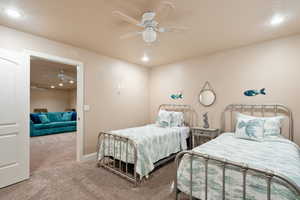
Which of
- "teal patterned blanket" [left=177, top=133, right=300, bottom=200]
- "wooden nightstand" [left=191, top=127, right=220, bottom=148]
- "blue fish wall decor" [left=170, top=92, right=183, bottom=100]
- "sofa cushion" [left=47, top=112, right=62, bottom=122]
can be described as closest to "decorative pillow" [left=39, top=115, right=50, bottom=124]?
"sofa cushion" [left=47, top=112, right=62, bottom=122]

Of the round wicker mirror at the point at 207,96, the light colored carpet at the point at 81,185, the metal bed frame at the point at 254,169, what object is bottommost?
the light colored carpet at the point at 81,185

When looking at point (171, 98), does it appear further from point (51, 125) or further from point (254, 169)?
point (51, 125)

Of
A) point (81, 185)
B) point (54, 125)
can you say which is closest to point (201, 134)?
point (81, 185)

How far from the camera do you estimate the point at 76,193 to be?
208 cm

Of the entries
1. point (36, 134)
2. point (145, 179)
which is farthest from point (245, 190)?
point (36, 134)

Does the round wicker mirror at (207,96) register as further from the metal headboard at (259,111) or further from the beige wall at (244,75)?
the metal headboard at (259,111)

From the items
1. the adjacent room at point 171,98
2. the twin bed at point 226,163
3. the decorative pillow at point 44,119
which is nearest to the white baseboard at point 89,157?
the adjacent room at point 171,98

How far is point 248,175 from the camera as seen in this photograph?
1.33m

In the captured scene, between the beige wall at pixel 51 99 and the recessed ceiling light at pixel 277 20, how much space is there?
11377mm

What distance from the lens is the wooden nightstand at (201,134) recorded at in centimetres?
327

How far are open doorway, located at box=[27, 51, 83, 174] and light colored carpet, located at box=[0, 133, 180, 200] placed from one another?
0.92 feet

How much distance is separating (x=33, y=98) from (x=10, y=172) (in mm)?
8617

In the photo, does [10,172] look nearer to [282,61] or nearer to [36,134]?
[36,134]

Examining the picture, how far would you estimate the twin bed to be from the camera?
1259 millimetres
